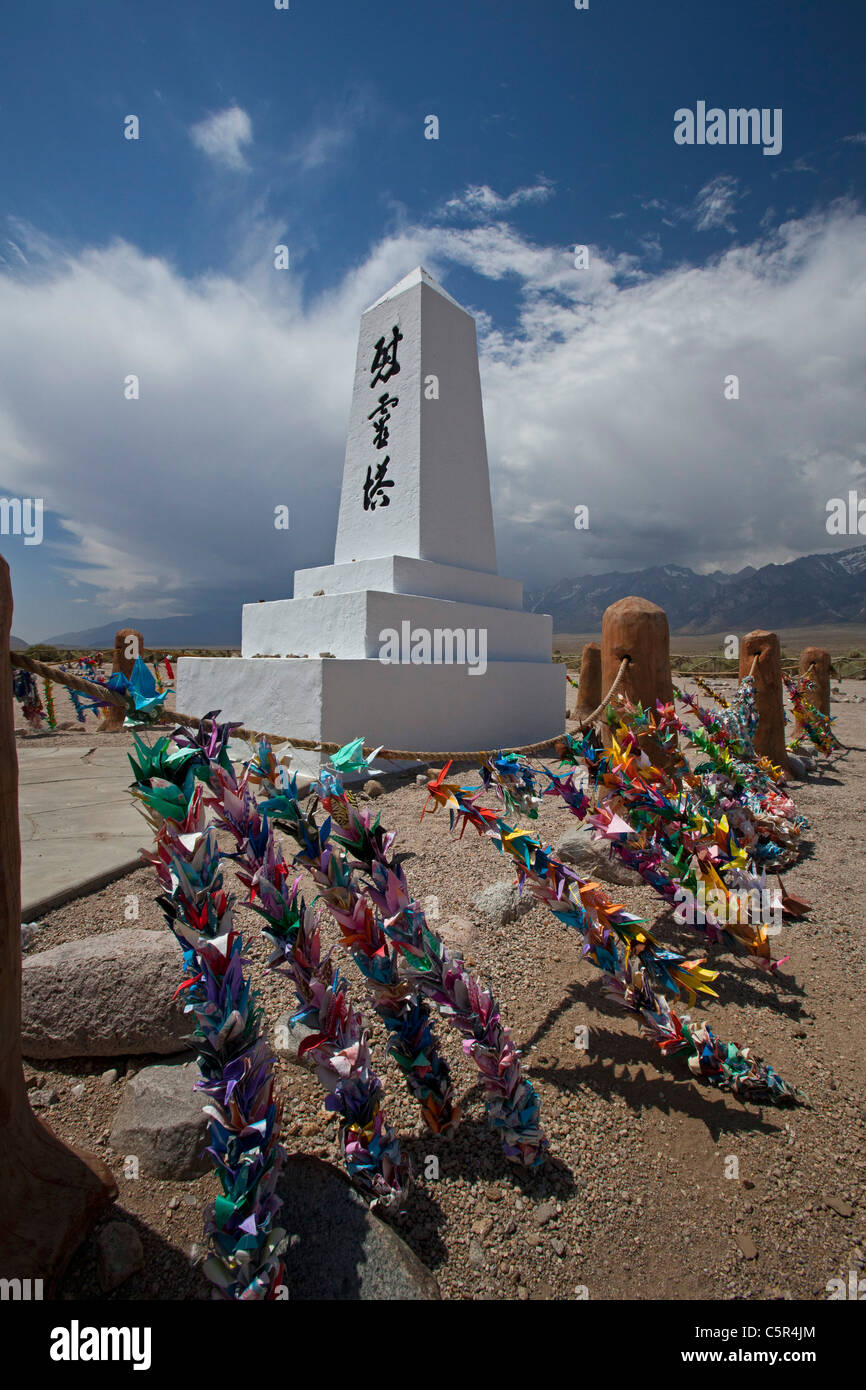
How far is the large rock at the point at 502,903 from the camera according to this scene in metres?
3.03

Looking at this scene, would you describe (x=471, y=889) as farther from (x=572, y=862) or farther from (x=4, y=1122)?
(x=4, y=1122)

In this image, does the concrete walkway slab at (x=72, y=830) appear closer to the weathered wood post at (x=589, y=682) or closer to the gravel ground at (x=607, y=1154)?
the gravel ground at (x=607, y=1154)

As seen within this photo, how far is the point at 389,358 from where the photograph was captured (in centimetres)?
759

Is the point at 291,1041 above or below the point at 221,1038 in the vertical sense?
below

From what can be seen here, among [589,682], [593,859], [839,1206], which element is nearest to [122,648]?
[589,682]

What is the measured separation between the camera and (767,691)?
5.97 m

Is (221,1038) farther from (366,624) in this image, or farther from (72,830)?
(366,624)

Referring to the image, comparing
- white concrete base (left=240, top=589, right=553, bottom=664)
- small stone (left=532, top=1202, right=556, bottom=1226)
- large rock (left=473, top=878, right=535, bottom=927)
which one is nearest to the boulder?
small stone (left=532, top=1202, right=556, bottom=1226)

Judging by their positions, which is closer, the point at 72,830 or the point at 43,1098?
the point at 43,1098

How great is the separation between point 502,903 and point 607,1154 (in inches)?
53.0

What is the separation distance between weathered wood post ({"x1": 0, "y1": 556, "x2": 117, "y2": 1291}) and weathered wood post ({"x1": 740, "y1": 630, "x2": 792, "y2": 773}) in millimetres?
6170

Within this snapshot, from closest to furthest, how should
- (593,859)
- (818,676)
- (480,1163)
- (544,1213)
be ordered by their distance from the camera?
(544,1213), (480,1163), (593,859), (818,676)

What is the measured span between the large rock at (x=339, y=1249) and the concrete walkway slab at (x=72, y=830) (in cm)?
180

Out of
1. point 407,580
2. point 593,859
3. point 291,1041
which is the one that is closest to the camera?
point 291,1041
